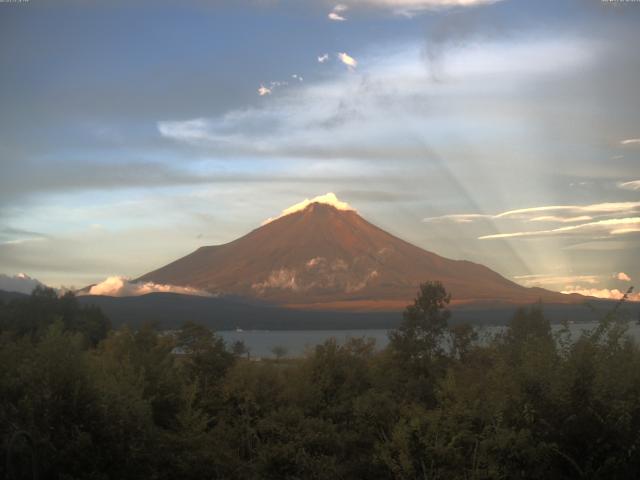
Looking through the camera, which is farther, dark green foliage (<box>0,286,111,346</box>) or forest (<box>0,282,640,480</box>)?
dark green foliage (<box>0,286,111,346</box>)

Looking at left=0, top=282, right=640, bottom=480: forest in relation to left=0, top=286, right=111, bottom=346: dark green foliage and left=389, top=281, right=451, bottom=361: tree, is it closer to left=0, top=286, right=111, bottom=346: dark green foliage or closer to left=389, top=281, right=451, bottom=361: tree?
left=389, top=281, right=451, bottom=361: tree

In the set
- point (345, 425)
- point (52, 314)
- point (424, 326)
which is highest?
point (52, 314)

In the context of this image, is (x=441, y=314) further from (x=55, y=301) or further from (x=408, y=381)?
(x=55, y=301)

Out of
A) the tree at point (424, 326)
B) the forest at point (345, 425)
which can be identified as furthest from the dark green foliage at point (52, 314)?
the forest at point (345, 425)

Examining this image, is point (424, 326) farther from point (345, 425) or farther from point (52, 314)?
point (52, 314)

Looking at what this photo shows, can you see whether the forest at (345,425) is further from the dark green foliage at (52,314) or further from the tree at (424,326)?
the dark green foliage at (52,314)

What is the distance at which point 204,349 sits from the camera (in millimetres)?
22375

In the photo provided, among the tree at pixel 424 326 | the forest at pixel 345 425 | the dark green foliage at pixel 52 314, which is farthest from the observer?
the dark green foliage at pixel 52 314

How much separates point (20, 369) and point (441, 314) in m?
26.0

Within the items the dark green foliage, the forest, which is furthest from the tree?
the dark green foliage

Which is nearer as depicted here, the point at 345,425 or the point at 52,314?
the point at 345,425

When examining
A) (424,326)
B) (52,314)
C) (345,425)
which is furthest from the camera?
(52,314)

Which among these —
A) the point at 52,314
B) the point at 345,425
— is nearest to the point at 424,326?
the point at 345,425

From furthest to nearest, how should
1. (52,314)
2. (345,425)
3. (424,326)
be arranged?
(52,314), (424,326), (345,425)
